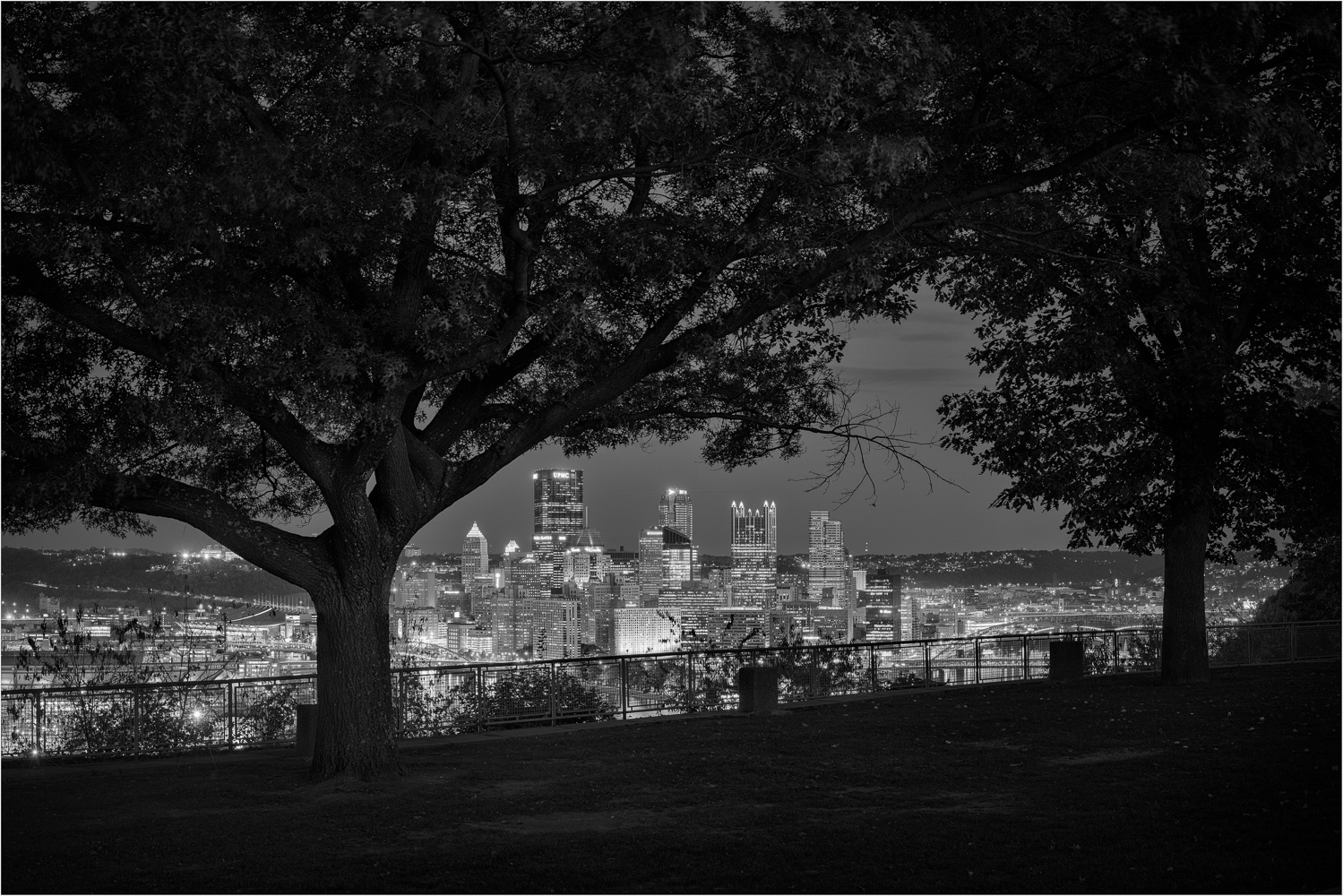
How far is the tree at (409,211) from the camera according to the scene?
39.7 feet

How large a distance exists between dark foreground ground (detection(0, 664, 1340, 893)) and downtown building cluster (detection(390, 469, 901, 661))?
13.1 meters

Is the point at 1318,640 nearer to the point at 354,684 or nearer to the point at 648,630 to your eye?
the point at 648,630

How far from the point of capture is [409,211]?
40.7 feet

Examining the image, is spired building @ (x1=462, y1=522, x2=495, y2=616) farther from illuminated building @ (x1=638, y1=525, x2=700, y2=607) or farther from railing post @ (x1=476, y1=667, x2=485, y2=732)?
railing post @ (x1=476, y1=667, x2=485, y2=732)

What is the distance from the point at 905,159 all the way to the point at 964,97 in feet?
13.5

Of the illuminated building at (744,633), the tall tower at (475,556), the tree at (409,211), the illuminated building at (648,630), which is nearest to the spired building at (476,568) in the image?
the tall tower at (475,556)

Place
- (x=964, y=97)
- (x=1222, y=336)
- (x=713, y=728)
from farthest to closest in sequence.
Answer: (x=1222, y=336), (x=713, y=728), (x=964, y=97)

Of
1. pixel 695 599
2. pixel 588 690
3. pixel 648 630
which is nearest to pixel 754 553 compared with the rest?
pixel 695 599

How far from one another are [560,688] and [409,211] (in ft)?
30.8

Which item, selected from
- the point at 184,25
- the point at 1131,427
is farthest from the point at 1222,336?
the point at 184,25

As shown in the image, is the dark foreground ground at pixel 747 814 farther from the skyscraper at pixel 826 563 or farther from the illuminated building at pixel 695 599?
the skyscraper at pixel 826 563

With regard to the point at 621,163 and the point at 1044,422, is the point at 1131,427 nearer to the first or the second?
the point at 1044,422

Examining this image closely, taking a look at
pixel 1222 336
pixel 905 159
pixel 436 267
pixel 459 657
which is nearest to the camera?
pixel 905 159

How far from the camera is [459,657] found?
33594mm
